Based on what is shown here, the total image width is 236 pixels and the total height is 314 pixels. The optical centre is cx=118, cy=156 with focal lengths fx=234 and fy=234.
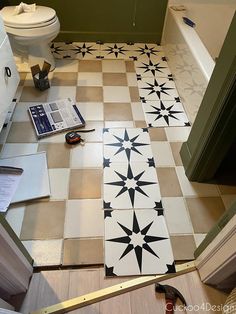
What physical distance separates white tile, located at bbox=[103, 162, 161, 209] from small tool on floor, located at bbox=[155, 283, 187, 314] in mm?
384

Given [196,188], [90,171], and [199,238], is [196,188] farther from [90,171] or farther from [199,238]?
[90,171]

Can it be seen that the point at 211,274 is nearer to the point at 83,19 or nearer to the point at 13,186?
the point at 13,186

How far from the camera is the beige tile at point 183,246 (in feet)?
3.49

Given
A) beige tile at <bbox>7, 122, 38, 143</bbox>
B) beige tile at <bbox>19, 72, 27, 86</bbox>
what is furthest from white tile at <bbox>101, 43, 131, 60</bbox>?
beige tile at <bbox>7, 122, 38, 143</bbox>

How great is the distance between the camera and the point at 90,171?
53.4 inches

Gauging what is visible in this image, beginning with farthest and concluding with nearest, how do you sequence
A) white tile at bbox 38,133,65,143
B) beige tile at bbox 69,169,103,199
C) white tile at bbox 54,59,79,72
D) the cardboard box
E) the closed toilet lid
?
white tile at bbox 54,59,79,72 < the cardboard box < the closed toilet lid < white tile at bbox 38,133,65,143 < beige tile at bbox 69,169,103,199

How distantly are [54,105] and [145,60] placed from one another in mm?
1022

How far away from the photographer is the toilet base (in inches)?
72.0

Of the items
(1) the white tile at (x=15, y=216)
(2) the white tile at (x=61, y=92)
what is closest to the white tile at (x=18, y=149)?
(1) the white tile at (x=15, y=216)

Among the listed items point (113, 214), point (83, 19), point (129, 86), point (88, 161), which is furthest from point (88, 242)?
point (83, 19)

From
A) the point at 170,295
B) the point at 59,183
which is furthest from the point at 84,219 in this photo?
the point at 170,295

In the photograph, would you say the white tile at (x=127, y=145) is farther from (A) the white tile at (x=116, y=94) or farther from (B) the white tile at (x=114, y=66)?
(B) the white tile at (x=114, y=66)

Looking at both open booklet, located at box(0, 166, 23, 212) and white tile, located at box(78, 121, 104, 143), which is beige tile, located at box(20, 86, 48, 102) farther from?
open booklet, located at box(0, 166, 23, 212)

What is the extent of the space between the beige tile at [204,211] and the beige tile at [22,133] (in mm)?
1022
